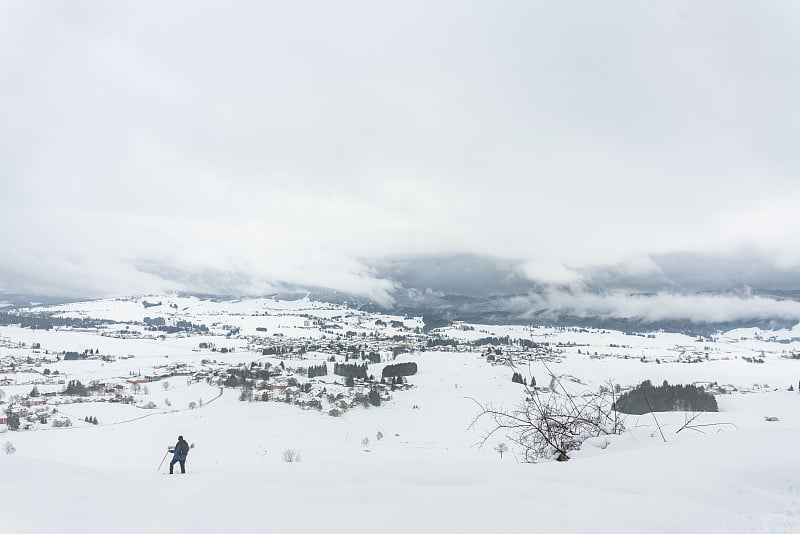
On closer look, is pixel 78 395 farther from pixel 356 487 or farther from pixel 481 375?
pixel 356 487

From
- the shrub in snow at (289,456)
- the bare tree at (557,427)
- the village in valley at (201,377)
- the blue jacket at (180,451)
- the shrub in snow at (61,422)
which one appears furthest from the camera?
the village in valley at (201,377)

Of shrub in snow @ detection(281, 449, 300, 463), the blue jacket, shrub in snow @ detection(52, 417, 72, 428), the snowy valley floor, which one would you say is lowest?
shrub in snow @ detection(52, 417, 72, 428)

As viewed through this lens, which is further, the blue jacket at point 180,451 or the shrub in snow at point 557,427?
the blue jacket at point 180,451

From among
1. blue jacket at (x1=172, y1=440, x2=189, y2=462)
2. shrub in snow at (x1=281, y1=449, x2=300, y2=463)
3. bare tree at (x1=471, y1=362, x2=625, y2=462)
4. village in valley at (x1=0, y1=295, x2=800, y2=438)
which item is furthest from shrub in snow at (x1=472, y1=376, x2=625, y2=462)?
village in valley at (x1=0, y1=295, x2=800, y2=438)

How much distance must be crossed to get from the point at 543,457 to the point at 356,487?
3.22m

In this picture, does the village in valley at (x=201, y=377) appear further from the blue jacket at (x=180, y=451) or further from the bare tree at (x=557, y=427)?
the blue jacket at (x=180, y=451)

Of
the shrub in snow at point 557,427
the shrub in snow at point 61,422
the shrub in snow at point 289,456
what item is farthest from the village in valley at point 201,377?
the shrub in snow at point 557,427

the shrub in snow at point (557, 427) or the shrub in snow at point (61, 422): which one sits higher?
the shrub in snow at point (557, 427)

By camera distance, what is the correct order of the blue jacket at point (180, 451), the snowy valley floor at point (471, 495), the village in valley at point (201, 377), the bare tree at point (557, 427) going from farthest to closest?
the village in valley at point (201, 377) < the blue jacket at point (180, 451) < the bare tree at point (557, 427) < the snowy valley floor at point (471, 495)

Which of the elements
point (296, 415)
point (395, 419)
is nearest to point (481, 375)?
point (395, 419)

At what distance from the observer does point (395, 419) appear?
6397cm

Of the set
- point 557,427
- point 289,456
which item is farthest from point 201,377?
point 557,427

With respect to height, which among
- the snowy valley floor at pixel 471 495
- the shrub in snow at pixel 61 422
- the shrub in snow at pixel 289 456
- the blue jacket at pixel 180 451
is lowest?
the shrub in snow at pixel 61 422

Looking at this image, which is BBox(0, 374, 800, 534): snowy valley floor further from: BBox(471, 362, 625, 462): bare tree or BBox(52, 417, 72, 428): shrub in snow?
BBox(52, 417, 72, 428): shrub in snow
